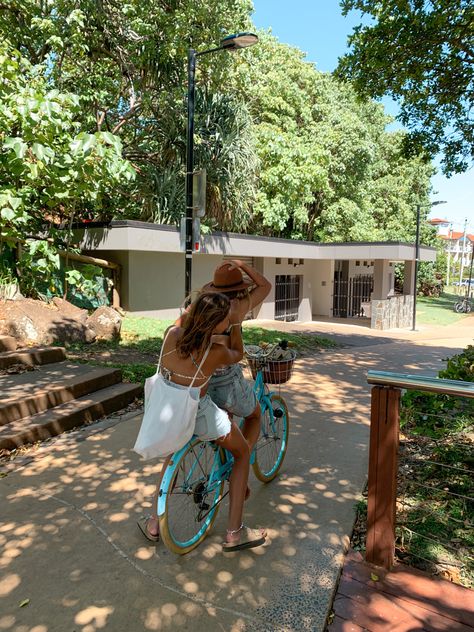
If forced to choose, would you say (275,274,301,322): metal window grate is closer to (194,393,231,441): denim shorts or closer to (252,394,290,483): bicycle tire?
(252,394,290,483): bicycle tire

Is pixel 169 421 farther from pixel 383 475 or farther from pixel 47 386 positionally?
pixel 47 386

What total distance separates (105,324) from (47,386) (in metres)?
3.58

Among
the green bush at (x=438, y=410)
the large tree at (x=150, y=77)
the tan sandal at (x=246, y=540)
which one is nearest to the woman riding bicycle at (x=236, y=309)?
the tan sandal at (x=246, y=540)

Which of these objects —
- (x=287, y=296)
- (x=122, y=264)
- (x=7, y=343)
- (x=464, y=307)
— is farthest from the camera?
(x=464, y=307)

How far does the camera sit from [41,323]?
24.7 ft

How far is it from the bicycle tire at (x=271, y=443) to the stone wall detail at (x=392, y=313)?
14.0 metres

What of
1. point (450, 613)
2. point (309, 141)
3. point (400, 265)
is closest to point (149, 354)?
point (450, 613)

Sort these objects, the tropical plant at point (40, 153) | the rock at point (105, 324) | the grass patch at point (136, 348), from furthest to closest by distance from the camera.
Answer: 1. the rock at point (105, 324)
2. the grass patch at point (136, 348)
3. the tropical plant at point (40, 153)

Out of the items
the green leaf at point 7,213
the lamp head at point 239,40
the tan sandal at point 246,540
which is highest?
the lamp head at point 239,40

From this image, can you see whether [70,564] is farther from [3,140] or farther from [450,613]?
[3,140]

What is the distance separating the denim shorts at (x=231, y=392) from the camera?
2.92 metres

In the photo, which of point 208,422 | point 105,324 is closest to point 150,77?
point 105,324

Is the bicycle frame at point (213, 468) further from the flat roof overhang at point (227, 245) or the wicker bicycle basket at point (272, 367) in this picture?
the flat roof overhang at point (227, 245)

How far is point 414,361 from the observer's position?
953cm
